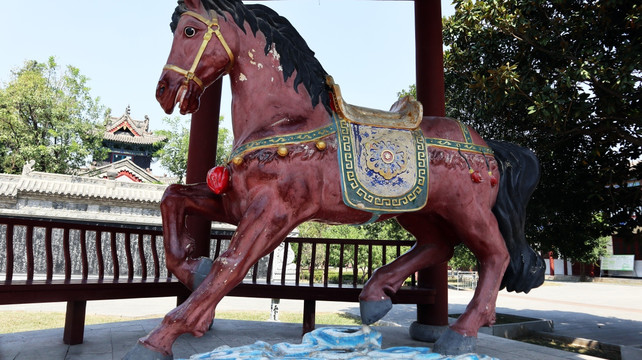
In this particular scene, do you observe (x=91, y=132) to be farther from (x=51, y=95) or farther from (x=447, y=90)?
(x=447, y=90)

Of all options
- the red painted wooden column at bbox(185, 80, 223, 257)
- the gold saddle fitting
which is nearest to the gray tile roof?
the red painted wooden column at bbox(185, 80, 223, 257)

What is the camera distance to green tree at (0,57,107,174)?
55.8 feet

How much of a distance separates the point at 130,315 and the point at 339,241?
562 cm

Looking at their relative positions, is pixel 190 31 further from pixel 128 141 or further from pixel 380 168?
pixel 128 141

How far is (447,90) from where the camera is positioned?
6527 millimetres

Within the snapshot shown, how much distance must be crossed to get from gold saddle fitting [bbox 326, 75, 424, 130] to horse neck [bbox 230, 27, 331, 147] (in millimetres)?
95

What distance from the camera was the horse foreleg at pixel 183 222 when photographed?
6.47ft

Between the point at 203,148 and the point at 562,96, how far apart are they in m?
3.32

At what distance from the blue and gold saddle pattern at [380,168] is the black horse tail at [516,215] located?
21.5 inches

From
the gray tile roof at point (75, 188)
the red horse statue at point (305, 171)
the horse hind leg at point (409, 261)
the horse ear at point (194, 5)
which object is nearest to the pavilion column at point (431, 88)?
the horse hind leg at point (409, 261)

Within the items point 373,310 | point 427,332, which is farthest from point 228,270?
point 427,332

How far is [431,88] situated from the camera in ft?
12.1

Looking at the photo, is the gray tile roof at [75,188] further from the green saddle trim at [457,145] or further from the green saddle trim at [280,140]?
the green saddle trim at [457,145]

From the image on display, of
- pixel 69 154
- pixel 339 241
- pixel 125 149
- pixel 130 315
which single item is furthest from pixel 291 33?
pixel 125 149
